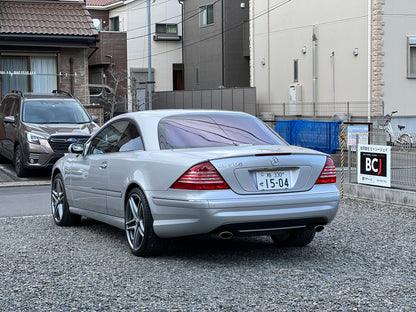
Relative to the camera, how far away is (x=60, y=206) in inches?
375

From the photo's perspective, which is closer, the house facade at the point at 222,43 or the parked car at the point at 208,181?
the parked car at the point at 208,181

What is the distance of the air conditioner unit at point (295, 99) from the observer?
1201 inches

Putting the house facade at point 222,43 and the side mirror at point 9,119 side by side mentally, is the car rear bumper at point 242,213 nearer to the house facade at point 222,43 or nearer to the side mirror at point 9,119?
the side mirror at point 9,119

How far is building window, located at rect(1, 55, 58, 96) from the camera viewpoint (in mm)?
24578

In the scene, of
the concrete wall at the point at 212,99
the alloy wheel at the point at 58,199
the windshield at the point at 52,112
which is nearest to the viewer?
the alloy wheel at the point at 58,199

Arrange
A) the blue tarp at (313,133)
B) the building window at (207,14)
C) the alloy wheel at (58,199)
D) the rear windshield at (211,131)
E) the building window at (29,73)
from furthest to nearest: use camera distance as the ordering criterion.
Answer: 1. the building window at (207,14)
2. the building window at (29,73)
3. the blue tarp at (313,133)
4. the alloy wheel at (58,199)
5. the rear windshield at (211,131)

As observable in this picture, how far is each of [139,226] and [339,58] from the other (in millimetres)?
22252

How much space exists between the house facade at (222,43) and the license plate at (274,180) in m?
30.9

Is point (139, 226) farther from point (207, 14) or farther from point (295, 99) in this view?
point (207, 14)

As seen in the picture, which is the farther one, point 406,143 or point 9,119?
point 9,119

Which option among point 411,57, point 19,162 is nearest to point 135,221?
point 19,162

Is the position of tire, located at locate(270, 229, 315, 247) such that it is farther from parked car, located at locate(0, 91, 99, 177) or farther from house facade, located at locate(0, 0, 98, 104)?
house facade, located at locate(0, 0, 98, 104)

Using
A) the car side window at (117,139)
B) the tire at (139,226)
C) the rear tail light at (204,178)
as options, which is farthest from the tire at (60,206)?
the rear tail light at (204,178)

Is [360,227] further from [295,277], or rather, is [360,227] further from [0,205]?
[0,205]
